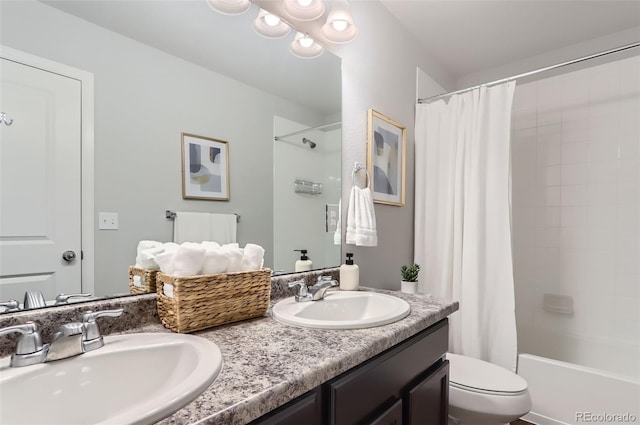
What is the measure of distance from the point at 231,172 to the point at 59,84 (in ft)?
1.68

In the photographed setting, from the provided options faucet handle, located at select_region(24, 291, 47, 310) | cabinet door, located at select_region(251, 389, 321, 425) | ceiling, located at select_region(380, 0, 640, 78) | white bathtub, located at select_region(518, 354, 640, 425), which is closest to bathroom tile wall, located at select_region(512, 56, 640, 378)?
ceiling, located at select_region(380, 0, 640, 78)

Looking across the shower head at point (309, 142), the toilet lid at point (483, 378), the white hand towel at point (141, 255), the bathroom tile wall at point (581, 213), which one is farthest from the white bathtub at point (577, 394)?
the white hand towel at point (141, 255)

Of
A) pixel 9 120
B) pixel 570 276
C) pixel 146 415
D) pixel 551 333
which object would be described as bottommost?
pixel 551 333

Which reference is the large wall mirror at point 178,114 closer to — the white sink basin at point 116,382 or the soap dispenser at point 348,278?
the soap dispenser at point 348,278

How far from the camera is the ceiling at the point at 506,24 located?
6.17 ft

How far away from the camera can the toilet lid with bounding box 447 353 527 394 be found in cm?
137

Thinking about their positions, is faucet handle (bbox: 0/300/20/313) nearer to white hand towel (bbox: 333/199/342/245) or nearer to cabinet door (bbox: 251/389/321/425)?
cabinet door (bbox: 251/389/321/425)

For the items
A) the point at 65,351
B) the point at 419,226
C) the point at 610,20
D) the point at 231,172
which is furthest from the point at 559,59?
the point at 65,351

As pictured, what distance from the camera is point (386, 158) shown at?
1888mm

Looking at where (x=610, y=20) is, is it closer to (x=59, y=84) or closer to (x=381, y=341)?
(x=381, y=341)

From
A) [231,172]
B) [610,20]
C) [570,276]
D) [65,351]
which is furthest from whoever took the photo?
[570,276]

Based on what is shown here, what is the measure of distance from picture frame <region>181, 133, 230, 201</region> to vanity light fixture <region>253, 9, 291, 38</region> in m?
0.50

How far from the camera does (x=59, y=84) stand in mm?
794

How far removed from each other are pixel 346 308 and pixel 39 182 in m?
1.03
